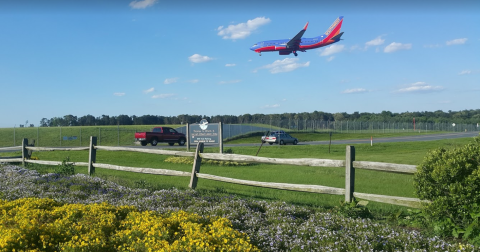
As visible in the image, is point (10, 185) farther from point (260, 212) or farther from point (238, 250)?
point (238, 250)

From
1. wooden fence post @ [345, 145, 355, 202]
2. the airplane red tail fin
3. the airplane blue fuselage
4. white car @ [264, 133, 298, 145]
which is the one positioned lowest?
white car @ [264, 133, 298, 145]

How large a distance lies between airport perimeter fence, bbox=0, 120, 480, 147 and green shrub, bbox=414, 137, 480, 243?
123 ft

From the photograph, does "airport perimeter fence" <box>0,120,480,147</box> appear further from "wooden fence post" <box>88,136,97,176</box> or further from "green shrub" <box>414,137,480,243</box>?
"green shrub" <box>414,137,480,243</box>

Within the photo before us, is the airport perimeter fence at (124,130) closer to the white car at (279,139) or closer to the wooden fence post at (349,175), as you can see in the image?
the white car at (279,139)

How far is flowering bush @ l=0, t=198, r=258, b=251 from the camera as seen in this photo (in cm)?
397

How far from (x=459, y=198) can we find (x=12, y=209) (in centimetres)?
686

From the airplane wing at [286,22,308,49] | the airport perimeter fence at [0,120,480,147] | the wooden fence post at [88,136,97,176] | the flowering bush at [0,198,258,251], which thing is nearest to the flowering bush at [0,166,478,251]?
the flowering bush at [0,198,258,251]

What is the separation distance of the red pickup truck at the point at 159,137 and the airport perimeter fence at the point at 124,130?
16.1 ft

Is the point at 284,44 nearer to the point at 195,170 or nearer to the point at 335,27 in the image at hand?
the point at 335,27

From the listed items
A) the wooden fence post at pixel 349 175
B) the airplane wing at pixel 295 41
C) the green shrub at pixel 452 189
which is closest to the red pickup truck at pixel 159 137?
the airplane wing at pixel 295 41

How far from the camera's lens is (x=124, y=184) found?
32.5ft

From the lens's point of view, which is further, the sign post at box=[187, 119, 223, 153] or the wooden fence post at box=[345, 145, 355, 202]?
the sign post at box=[187, 119, 223, 153]

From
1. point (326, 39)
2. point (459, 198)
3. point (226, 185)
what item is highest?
point (326, 39)

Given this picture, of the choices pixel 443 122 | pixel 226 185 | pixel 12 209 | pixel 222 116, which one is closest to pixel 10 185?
pixel 12 209
